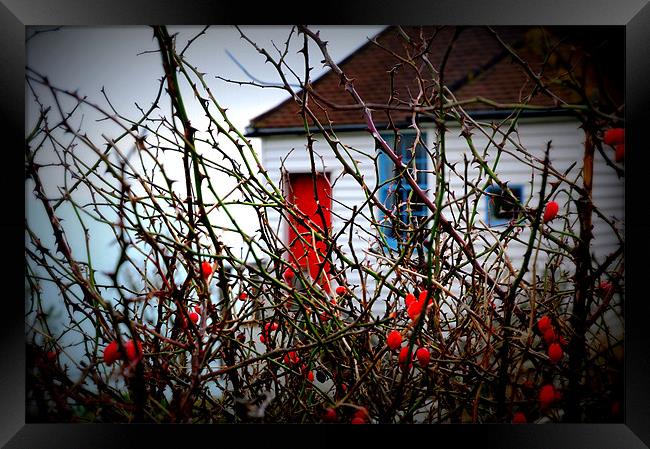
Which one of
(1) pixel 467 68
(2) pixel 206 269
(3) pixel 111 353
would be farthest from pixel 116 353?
(1) pixel 467 68

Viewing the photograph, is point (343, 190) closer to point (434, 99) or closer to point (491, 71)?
point (434, 99)

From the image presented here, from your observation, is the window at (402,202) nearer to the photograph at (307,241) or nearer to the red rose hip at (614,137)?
the photograph at (307,241)

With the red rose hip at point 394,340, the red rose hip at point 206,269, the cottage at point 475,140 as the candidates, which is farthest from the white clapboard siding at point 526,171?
the red rose hip at point 394,340

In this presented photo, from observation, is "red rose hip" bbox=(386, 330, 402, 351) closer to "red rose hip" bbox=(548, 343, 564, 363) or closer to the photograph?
the photograph

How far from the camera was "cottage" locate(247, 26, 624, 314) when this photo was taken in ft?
5.58

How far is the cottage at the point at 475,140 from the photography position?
5.58ft

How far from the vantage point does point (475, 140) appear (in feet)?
7.81

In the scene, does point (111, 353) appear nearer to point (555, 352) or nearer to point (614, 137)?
point (555, 352)

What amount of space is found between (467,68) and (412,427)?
1561 mm

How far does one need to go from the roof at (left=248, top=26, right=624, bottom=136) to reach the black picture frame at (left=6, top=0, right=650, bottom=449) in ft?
0.21
